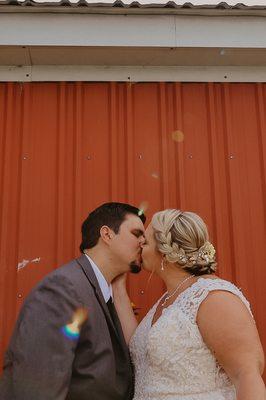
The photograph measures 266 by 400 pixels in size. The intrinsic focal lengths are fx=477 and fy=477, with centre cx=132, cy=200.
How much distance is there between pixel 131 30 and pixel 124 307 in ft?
6.24

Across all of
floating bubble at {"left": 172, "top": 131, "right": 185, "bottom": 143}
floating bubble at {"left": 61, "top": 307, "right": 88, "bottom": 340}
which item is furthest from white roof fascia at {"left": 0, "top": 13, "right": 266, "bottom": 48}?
floating bubble at {"left": 61, "top": 307, "right": 88, "bottom": 340}

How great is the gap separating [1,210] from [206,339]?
1885 millimetres

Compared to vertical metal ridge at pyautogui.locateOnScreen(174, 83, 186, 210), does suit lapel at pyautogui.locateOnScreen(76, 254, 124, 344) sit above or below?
below

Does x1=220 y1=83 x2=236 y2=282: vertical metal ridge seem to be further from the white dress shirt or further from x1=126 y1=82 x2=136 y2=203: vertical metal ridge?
the white dress shirt

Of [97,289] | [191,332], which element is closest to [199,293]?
[191,332]

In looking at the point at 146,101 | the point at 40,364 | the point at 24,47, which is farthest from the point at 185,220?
the point at 24,47

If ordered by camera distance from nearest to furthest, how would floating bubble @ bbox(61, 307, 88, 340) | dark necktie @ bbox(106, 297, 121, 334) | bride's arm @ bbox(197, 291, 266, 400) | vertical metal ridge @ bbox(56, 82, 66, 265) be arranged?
bride's arm @ bbox(197, 291, 266, 400) < floating bubble @ bbox(61, 307, 88, 340) < dark necktie @ bbox(106, 297, 121, 334) < vertical metal ridge @ bbox(56, 82, 66, 265)

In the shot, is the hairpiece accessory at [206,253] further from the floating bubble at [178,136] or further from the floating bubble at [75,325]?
the floating bubble at [178,136]

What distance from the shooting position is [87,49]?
342 centimetres

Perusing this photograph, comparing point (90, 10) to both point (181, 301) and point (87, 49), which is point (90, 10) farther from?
point (181, 301)

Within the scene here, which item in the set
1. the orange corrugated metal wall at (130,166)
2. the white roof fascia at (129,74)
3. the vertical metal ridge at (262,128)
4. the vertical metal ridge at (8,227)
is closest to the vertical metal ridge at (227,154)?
the orange corrugated metal wall at (130,166)

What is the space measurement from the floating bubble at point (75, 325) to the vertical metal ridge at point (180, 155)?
1443mm

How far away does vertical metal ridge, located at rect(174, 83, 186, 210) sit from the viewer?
357 centimetres

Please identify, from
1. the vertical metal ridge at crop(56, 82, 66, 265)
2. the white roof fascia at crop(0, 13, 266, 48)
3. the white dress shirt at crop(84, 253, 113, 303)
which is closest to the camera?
the white dress shirt at crop(84, 253, 113, 303)
